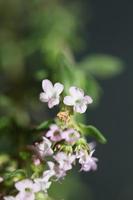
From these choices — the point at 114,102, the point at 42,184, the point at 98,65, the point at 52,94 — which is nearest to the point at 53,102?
the point at 52,94

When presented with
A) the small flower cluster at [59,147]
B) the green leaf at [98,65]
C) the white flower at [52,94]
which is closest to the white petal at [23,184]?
the small flower cluster at [59,147]

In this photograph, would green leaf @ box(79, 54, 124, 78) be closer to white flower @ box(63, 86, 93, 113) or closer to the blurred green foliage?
the blurred green foliage

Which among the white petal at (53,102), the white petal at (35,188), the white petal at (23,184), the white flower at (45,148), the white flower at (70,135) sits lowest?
the white petal at (35,188)

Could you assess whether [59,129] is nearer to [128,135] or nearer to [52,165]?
[52,165]

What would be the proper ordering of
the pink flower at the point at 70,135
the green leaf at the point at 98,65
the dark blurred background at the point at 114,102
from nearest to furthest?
the pink flower at the point at 70,135, the green leaf at the point at 98,65, the dark blurred background at the point at 114,102

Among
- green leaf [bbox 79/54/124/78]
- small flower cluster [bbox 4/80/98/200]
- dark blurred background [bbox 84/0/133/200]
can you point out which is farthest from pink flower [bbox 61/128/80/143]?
dark blurred background [bbox 84/0/133/200]

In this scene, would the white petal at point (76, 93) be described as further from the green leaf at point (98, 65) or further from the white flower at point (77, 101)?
the green leaf at point (98, 65)

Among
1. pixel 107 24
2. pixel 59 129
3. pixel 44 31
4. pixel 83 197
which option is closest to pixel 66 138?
pixel 59 129
